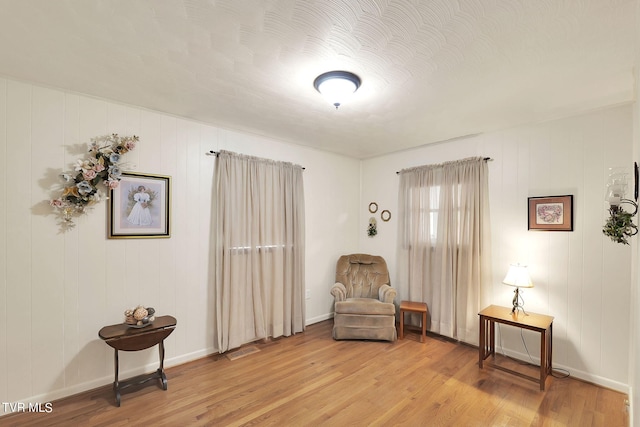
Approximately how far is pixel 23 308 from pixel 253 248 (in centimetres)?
199

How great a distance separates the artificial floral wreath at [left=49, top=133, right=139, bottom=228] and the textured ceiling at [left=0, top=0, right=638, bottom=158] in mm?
413

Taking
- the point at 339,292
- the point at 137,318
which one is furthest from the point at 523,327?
the point at 137,318

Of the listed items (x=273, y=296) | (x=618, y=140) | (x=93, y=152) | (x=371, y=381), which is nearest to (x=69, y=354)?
(x=93, y=152)

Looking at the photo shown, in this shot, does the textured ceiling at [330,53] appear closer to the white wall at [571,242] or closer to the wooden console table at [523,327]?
the white wall at [571,242]

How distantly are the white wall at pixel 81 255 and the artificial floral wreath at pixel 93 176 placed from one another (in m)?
0.07

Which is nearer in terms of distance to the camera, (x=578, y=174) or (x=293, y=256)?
(x=578, y=174)

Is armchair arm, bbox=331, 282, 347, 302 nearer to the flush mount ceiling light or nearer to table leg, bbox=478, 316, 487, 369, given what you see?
table leg, bbox=478, 316, 487, 369

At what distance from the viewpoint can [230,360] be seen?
10.2 ft

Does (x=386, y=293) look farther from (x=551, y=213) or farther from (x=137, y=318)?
(x=137, y=318)

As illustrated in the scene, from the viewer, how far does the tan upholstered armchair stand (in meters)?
3.60

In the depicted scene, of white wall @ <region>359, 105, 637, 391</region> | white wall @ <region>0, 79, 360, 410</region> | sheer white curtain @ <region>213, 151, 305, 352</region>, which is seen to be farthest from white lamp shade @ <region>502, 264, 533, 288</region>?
white wall @ <region>0, 79, 360, 410</region>

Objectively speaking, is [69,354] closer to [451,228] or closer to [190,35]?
[190,35]

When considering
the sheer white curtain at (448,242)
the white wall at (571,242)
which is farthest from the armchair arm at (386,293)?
the white wall at (571,242)

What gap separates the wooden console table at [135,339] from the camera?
2.32 metres
